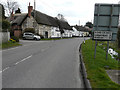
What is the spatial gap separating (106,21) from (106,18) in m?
0.22

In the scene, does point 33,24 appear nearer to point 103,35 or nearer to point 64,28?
point 64,28

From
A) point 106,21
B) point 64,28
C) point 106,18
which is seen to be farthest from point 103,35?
point 64,28

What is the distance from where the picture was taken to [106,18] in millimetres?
8758

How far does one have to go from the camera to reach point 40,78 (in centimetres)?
544

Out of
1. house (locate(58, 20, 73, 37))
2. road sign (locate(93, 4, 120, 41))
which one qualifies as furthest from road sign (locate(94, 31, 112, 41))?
house (locate(58, 20, 73, 37))

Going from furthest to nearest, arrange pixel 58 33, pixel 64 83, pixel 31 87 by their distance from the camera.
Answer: pixel 58 33, pixel 64 83, pixel 31 87

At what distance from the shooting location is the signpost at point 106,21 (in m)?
8.63

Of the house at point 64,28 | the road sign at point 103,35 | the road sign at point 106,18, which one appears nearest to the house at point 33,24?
the house at point 64,28

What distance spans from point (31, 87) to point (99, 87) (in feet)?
8.14

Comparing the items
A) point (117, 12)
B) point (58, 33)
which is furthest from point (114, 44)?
point (58, 33)

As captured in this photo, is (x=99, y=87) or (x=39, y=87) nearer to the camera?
(x=99, y=87)

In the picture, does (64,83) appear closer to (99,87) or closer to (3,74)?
(99,87)

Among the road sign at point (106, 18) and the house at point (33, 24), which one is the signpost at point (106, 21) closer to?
the road sign at point (106, 18)

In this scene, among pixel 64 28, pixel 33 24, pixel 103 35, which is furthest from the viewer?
pixel 64 28
